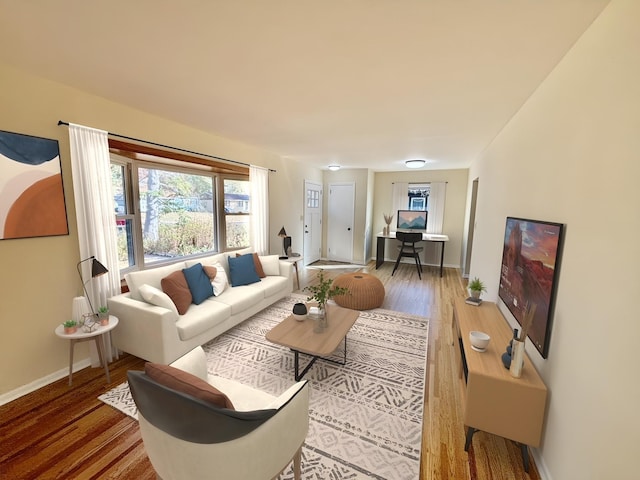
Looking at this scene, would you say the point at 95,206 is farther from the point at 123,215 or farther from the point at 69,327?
the point at 69,327

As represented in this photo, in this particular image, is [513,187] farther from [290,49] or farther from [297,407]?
[297,407]

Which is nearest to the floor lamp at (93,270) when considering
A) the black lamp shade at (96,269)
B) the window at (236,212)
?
the black lamp shade at (96,269)

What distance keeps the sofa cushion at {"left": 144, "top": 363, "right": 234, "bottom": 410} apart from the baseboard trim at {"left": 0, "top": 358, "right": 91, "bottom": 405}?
6.23 feet

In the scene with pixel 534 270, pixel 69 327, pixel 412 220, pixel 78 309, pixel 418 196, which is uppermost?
pixel 418 196

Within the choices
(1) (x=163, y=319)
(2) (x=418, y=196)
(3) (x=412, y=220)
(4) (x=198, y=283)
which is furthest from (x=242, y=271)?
(2) (x=418, y=196)

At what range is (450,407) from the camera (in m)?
1.98

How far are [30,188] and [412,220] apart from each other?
6407 millimetres

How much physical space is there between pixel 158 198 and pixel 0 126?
1.42 m

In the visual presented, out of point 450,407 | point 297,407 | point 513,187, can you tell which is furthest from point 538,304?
point 297,407

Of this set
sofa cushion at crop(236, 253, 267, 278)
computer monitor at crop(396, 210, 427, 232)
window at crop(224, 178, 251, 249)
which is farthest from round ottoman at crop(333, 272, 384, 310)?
computer monitor at crop(396, 210, 427, 232)

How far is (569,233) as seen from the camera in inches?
53.5

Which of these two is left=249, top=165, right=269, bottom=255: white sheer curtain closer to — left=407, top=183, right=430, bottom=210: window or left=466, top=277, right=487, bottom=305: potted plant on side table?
left=466, top=277, right=487, bottom=305: potted plant on side table

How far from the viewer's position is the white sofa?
2209 millimetres

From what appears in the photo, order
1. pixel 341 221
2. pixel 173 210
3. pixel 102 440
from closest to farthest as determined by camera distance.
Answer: pixel 102 440 → pixel 173 210 → pixel 341 221
